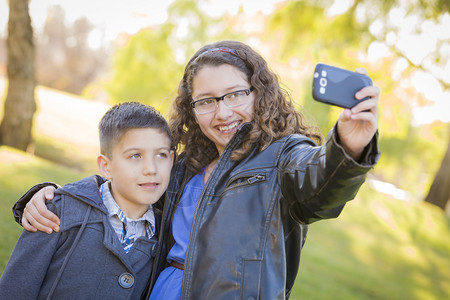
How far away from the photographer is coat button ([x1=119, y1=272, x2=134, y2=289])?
2.15 m

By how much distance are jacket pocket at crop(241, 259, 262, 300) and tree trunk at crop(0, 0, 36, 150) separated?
6234 mm

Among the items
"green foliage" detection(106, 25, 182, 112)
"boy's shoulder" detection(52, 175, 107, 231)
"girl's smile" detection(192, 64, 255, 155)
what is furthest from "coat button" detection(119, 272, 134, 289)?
"green foliage" detection(106, 25, 182, 112)

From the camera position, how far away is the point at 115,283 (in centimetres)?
214

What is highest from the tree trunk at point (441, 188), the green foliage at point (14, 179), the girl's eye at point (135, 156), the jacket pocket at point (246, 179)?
the tree trunk at point (441, 188)

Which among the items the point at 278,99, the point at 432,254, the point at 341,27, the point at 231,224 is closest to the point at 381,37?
the point at 341,27

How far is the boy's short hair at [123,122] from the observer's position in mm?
2326

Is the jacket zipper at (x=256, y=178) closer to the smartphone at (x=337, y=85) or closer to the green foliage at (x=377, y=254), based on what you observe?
the smartphone at (x=337, y=85)

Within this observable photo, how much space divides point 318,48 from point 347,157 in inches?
432

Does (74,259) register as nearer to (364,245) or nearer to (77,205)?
(77,205)

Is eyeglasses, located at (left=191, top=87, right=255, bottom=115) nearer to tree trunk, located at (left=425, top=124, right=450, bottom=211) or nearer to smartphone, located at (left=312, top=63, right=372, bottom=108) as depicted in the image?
smartphone, located at (left=312, top=63, right=372, bottom=108)

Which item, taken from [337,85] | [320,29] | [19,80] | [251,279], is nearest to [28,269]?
[251,279]

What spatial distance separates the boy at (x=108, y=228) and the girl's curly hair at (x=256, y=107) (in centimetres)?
35

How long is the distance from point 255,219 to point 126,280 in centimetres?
81

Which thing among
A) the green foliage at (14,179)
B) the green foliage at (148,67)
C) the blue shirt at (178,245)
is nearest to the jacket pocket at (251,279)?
the blue shirt at (178,245)
